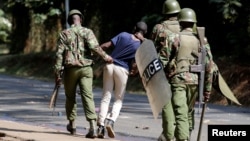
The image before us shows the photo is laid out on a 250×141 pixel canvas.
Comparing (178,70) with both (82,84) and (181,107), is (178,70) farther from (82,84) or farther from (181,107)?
(82,84)

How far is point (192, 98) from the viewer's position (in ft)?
31.1

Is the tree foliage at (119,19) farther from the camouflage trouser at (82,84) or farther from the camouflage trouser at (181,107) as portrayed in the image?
the camouflage trouser at (181,107)

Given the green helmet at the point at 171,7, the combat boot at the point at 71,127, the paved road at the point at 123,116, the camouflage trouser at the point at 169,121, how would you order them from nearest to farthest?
the camouflage trouser at the point at 169,121 < the green helmet at the point at 171,7 < the combat boot at the point at 71,127 < the paved road at the point at 123,116

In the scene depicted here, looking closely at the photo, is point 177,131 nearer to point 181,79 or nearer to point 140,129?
point 181,79

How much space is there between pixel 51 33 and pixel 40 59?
12.6 feet

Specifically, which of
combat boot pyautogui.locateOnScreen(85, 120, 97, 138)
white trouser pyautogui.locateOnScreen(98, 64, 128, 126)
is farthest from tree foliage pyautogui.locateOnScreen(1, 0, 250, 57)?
combat boot pyautogui.locateOnScreen(85, 120, 97, 138)

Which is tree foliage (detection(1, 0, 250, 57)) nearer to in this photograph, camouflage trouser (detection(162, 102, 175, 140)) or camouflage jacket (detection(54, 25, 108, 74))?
camouflage jacket (detection(54, 25, 108, 74))

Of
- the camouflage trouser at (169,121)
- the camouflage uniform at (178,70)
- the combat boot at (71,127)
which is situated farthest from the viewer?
the combat boot at (71,127)

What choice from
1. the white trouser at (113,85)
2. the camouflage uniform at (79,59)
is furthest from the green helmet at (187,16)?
the white trouser at (113,85)

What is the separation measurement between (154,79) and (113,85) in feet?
8.09

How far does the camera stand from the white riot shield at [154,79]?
8.98 metres

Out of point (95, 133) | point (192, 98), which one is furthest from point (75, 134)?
point (192, 98)

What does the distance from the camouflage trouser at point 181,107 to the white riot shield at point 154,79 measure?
0.21m

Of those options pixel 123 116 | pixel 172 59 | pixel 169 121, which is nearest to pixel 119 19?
pixel 123 116
